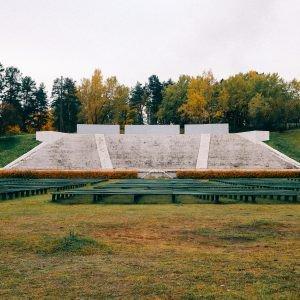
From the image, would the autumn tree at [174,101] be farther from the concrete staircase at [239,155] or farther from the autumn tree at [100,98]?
the concrete staircase at [239,155]

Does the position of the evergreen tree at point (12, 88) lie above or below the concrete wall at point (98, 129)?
above

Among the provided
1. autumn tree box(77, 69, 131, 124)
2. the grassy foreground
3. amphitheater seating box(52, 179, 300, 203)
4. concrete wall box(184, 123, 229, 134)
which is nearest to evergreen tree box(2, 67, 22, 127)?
autumn tree box(77, 69, 131, 124)

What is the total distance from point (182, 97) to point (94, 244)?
6755 centimetres

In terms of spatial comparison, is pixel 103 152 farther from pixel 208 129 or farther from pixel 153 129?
pixel 208 129

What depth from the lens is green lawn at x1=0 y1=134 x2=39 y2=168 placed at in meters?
43.6

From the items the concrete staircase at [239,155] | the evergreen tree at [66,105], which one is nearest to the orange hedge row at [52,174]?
the concrete staircase at [239,155]

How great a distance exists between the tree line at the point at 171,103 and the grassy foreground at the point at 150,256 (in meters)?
48.2

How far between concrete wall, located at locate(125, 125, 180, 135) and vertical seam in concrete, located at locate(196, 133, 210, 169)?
15.3 feet

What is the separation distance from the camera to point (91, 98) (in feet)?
216

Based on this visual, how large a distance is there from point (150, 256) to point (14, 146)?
139 feet

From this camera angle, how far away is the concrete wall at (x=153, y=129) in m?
53.3

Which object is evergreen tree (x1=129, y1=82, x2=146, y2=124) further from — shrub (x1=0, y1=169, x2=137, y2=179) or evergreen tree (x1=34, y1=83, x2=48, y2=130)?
shrub (x1=0, y1=169, x2=137, y2=179)

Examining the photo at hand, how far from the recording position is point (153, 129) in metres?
53.9

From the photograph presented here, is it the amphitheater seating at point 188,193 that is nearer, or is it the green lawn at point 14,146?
the amphitheater seating at point 188,193
